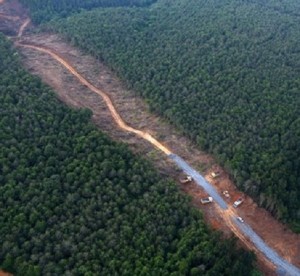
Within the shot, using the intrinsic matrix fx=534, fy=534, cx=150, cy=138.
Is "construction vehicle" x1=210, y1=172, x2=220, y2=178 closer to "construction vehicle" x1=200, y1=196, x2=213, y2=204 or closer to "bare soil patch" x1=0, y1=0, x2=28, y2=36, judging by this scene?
"construction vehicle" x1=200, y1=196, x2=213, y2=204

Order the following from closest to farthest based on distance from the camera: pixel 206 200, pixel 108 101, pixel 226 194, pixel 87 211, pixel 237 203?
pixel 87 211 → pixel 237 203 → pixel 206 200 → pixel 226 194 → pixel 108 101

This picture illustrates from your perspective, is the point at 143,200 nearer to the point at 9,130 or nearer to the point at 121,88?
the point at 9,130

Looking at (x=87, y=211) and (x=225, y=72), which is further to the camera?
(x=225, y=72)

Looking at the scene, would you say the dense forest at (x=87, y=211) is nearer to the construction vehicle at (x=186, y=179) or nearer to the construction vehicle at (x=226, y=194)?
the construction vehicle at (x=186, y=179)

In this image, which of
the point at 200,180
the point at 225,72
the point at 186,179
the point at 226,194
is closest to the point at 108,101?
the point at 225,72

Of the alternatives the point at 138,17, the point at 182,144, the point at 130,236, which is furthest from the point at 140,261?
the point at 138,17

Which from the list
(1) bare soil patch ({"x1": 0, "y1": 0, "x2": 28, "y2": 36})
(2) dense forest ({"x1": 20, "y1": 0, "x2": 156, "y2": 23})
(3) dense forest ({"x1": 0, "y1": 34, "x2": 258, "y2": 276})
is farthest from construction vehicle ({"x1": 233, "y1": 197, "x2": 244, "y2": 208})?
(2) dense forest ({"x1": 20, "y1": 0, "x2": 156, "y2": 23})

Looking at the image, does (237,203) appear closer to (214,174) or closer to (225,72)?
(214,174)
